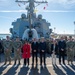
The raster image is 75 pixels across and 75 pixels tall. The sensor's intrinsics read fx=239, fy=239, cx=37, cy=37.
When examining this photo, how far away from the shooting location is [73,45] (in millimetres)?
14180

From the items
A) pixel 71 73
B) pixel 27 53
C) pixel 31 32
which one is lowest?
pixel 71 73

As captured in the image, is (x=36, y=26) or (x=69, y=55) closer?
(x=69, y=55)

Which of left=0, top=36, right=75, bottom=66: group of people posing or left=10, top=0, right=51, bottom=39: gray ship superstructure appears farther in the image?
left=10, top=0, right=51, bottom=39: gray ship superstructure

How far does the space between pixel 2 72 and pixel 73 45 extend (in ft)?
16.8

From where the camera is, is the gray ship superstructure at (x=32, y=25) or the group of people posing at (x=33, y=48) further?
the gray ship superstructure at (x=32, y=25)

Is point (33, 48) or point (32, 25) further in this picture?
point (32, 25)

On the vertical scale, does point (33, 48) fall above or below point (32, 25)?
below

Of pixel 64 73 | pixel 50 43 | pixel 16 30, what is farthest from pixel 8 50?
pixel 16 30

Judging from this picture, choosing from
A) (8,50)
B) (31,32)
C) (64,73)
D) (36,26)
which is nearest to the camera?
(64,73)

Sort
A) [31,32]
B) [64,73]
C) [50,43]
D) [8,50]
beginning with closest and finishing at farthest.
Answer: [64,73] < [8,50] < [50,43] < [31,32]

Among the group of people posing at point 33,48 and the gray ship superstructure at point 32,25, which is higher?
the gray ship superstructure at point 32,25

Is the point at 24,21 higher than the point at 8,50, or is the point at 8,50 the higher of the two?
the point at 24,21

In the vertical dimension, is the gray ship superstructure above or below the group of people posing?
above

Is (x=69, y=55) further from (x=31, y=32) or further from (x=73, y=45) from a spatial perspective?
(x=31, y=32)
